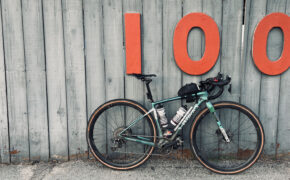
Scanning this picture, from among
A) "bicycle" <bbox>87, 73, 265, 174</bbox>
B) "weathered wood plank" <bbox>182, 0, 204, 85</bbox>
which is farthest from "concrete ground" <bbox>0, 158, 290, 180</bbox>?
"weathered wood plank" <bbox>182, 0, 204, 85</bbox>

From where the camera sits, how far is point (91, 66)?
8.40 feet

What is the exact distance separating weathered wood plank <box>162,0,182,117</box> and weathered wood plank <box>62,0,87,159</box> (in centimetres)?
90

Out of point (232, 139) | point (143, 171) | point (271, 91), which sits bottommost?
point (143, 171)

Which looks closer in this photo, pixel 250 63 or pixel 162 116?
pixel 162 116

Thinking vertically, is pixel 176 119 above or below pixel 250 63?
below

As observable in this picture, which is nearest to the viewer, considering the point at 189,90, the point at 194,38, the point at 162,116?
the point at 189,90

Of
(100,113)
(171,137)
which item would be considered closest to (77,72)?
(100,113)

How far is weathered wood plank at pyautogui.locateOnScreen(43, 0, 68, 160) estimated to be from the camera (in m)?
2.49

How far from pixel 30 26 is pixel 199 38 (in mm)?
1827

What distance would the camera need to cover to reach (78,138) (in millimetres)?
2672

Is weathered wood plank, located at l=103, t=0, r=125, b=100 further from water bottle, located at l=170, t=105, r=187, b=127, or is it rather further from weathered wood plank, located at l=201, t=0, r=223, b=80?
weathered wood plank, located at l=201, t=0, r=223, b=80

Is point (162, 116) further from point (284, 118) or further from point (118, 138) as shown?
point (284, 118)

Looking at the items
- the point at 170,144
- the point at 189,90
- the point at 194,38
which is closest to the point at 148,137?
the point at 170,144

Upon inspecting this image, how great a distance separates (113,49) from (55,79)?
2.38ft
